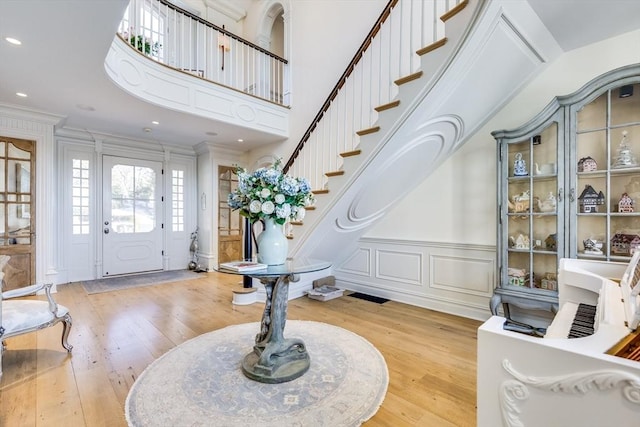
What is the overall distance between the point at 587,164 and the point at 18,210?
704 centimetres

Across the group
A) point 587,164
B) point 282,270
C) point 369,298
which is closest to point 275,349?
point 282,270

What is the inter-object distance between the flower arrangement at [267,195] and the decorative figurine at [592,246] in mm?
2548

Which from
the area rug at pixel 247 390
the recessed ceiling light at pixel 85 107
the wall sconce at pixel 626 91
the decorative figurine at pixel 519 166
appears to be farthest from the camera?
the recessed ceiling light at pixel 85 107

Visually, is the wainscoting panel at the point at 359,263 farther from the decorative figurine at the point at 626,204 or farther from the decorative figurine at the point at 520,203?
the decorative figurine at the point at 626,204

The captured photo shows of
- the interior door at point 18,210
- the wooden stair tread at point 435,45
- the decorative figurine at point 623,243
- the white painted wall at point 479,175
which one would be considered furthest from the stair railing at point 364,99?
the interior door at point 18,210

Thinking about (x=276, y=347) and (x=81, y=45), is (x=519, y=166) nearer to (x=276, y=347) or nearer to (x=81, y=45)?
(x=276, y=347)

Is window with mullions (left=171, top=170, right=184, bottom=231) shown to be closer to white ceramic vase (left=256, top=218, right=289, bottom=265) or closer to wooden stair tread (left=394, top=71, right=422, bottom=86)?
white ceramic vase (left=256, top=218, right=289, bottom=265)

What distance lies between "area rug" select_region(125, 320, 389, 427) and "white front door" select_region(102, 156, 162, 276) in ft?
12.8

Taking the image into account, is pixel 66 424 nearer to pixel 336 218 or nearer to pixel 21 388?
pixel 21 388

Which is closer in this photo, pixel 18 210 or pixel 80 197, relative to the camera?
pixel 18 210

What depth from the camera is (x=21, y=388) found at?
1971 mm

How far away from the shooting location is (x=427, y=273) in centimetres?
369

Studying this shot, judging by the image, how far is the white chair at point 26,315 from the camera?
2119 mm

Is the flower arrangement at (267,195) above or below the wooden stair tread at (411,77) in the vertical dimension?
below
